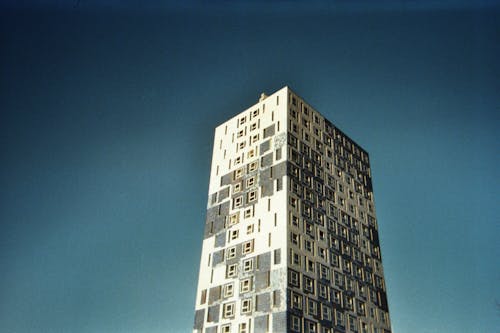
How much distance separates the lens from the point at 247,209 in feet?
183

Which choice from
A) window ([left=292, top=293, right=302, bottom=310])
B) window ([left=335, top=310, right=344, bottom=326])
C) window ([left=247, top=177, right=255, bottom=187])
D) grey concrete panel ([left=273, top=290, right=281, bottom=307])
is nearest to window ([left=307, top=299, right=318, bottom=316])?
window ([left=292, top=293, right=302, bottom=310])

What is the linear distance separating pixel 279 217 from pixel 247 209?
6.32 metres

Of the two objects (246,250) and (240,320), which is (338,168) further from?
(240,320)

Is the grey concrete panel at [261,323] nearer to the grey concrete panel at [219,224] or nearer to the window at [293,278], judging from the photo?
the window at [293,278]

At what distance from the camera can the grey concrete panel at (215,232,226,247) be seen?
56469mm

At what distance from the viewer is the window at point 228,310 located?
4922cm

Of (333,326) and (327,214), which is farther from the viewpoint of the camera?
(327,214)

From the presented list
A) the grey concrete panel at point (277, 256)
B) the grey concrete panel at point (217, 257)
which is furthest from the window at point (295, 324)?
the grey concrete panel at point (217, 257)

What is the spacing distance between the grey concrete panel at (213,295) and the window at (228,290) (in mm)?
1187

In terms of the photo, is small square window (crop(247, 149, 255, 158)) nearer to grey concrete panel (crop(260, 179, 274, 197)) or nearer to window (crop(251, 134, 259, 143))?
window (crop(251, 134, 259, 143))

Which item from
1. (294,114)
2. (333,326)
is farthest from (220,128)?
(333,326)

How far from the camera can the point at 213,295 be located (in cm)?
5272

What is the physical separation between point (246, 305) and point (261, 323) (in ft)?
11.1

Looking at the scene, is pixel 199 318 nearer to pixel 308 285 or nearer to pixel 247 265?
pixel 247 265
